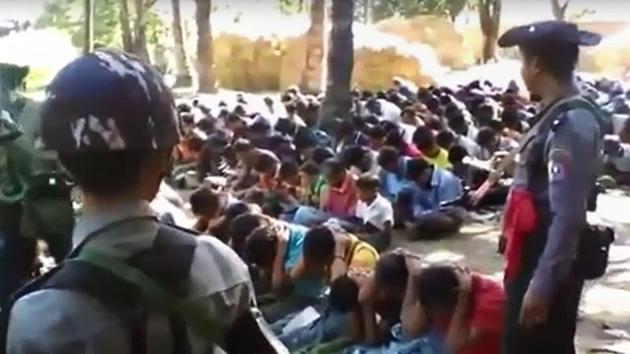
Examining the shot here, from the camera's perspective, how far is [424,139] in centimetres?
823

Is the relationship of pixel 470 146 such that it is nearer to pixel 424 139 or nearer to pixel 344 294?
pixel 424 139

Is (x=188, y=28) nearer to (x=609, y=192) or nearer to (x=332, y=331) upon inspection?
(x=609, y=192)

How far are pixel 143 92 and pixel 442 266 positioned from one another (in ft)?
8.91

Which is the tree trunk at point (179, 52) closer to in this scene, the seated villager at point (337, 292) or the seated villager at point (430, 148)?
the seated villager at point (430, 148)

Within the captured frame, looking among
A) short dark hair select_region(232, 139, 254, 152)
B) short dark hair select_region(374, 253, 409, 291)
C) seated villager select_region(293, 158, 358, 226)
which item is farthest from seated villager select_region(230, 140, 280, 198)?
short dark hair select_region(374, 253, 409, 291)

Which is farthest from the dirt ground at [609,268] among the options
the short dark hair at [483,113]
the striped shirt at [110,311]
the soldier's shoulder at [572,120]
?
the striped shirt at [110,311]

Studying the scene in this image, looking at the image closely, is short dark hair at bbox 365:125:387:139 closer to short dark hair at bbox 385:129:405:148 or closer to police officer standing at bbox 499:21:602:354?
short dark hair at bbox 385:129:405:148

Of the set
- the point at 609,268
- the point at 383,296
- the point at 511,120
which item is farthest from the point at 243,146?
the point at 383,296

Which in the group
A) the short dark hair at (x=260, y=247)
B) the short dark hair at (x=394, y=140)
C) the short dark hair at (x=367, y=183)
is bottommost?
the short dark hair at (x=394, y=140)

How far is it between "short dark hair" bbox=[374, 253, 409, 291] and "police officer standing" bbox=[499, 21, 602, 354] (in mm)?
1312

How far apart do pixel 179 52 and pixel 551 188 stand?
719 inches

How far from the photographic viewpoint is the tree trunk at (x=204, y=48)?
1889cm

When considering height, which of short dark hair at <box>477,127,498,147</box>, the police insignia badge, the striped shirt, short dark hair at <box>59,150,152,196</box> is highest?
short dark hair at <box>59,150,152,196</box>

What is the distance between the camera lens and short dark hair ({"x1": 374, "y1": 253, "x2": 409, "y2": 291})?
4383mm
